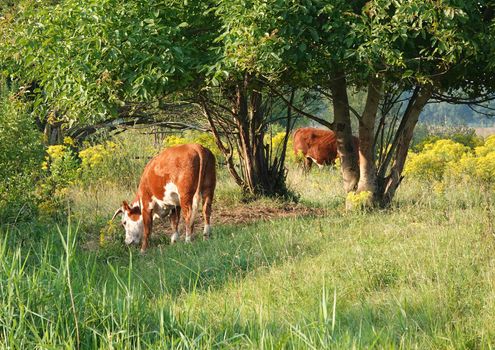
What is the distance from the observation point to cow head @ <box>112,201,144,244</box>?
12031mm

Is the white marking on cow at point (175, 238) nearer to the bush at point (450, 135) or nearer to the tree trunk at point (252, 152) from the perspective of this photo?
the tree trunk at point (252, 152)

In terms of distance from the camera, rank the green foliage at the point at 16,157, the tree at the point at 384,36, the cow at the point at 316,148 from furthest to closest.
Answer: the cow at the point at 316,148
the green foliage at the point at 16,157
the tree at the point at 384,36

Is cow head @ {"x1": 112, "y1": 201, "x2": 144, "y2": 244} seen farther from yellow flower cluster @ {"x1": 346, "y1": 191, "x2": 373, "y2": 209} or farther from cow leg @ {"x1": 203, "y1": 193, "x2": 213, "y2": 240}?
yellow flower cluster @ {"x1": 346, "y1": 191, "x2": 373, "y2": 209}

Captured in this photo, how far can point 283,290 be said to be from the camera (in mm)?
7348

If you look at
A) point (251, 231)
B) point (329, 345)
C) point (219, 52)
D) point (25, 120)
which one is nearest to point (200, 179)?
point (251, 231)

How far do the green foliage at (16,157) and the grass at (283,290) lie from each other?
366mm

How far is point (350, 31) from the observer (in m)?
9.48

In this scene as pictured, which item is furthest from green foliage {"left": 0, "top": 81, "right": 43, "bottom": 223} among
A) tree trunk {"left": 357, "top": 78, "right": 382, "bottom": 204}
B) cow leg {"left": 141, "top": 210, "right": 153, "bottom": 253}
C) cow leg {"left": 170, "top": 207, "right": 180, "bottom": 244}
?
tree trunk {"left": 357, "top": 78, "right": 382, "bottom": 204}

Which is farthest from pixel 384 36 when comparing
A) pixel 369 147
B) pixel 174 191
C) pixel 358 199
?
pixel 174 191

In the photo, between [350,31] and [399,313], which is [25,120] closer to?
[350,31]

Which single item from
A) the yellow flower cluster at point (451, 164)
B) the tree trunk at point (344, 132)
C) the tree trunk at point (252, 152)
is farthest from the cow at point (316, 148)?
the tree trunk at point (344, 132)

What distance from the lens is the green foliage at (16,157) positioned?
11656 millimetres

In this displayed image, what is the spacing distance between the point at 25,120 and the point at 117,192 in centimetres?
577

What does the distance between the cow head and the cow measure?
34.3 ft
